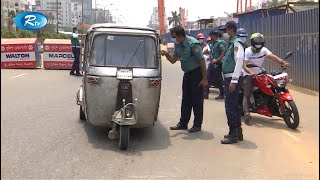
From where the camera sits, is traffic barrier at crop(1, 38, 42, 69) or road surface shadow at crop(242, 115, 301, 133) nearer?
road surface shadow at crop(242, 115, 301, 133)

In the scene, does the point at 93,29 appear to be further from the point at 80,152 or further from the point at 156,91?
the point at 80,152

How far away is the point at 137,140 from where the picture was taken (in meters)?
6.70

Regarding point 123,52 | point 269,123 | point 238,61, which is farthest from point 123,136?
point 269,123

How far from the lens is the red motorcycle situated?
24.3ft

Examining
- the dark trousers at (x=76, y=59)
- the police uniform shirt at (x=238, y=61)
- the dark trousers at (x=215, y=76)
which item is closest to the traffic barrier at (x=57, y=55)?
the dark trousers at (x=76, y=59)

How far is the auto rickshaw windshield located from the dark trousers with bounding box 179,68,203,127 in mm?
884

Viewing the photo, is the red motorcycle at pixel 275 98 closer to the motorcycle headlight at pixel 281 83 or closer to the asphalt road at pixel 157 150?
the motorcycle headlight at pixel 281 83

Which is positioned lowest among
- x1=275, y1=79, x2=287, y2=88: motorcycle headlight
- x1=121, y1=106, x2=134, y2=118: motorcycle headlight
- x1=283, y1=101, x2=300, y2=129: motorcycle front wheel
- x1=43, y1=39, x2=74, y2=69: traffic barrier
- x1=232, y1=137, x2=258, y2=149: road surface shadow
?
x1=232, y1=137, x2=258, y2=149: road surface shadow

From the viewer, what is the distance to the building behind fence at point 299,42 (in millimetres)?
11641

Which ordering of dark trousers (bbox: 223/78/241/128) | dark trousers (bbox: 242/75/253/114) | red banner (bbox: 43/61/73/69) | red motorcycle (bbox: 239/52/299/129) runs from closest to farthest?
dark trousers (bbox: 223/78/241/128)
red motorcycle (bbox: 239/52/299/129)
dark trousers (bbox: 242/75/253/114)
red banner (bbox: 43/61/73/69)

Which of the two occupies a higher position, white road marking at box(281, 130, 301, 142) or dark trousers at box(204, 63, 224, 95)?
dark trousers at box(204, 63, 224, 95)

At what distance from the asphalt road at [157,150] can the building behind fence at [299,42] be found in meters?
2.89

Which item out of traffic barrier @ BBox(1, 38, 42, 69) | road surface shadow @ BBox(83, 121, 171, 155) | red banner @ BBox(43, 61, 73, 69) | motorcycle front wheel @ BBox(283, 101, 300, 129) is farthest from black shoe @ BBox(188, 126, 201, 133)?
traffic barrier @ BBox(1, 38, 42, 69)

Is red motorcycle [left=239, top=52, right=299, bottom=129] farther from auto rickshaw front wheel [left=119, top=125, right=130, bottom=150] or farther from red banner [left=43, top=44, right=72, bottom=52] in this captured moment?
red banner [left=43, top=44, right=72, bottom=52]
